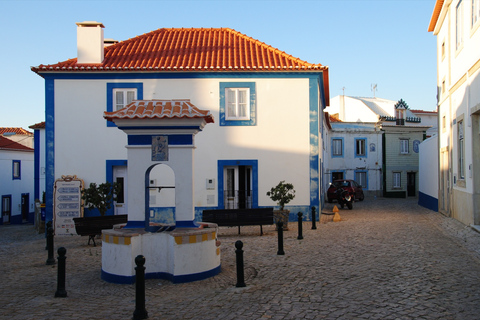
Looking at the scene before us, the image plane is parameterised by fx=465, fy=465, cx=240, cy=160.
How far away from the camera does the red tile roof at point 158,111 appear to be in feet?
28.3

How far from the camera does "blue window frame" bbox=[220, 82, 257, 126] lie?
57.3 ft

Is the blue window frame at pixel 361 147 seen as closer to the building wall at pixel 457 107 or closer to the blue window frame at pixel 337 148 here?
the blue window frame at pixel 337 148

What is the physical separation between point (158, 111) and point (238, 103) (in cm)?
889

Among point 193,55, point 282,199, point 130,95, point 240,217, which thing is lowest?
point 240,217

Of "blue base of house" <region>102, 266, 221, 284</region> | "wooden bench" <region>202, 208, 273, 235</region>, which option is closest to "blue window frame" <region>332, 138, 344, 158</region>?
"wooden bench" <region>202, 208, 273, 235</region>

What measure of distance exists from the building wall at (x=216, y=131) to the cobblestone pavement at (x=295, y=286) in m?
4.99

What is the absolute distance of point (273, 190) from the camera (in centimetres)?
1588

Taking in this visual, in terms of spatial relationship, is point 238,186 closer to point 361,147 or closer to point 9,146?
point 361,147

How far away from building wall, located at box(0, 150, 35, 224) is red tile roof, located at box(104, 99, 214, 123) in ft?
98.9

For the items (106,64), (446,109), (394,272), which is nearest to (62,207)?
(106,64)

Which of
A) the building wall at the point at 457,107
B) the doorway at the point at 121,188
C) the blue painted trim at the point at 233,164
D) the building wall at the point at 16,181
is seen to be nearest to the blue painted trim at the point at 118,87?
the doorway at the point at 121,188

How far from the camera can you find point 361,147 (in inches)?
1489

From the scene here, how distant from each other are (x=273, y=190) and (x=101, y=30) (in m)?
9.12

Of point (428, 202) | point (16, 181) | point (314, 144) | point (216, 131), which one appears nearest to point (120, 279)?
point (216, 131)
